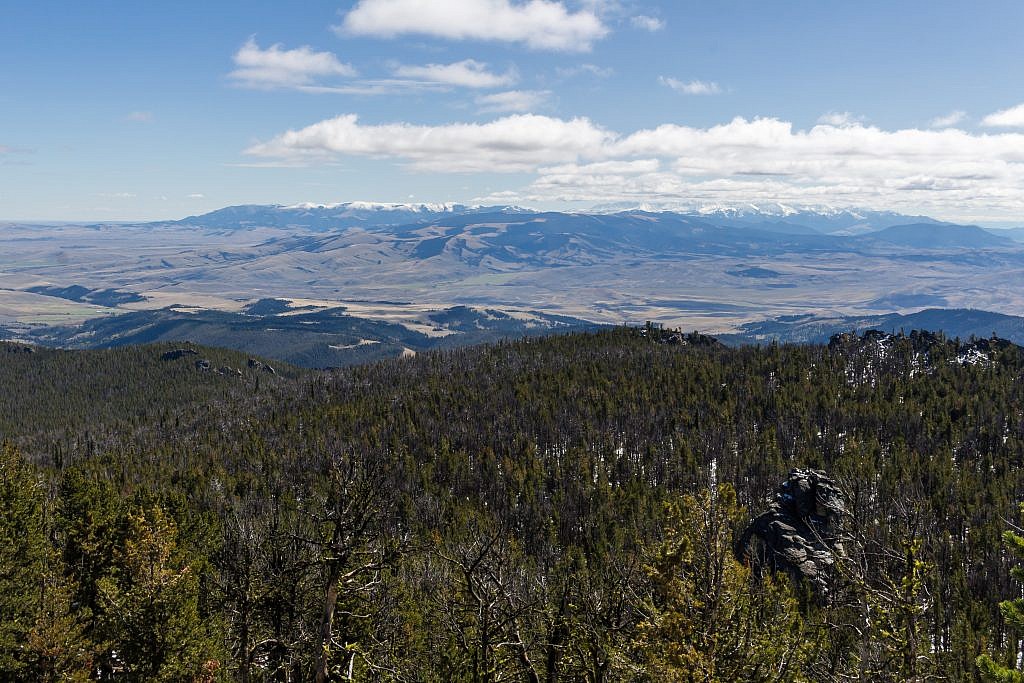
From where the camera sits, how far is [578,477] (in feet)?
583

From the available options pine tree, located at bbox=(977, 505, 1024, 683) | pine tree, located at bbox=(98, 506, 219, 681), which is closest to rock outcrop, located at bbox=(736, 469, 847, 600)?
pine tree, located at bbox=(98, 506, 219, 681)

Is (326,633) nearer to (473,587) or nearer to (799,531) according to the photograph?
(473,587)

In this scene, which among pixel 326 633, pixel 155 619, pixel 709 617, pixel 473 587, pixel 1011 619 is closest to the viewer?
pixel 1011 619

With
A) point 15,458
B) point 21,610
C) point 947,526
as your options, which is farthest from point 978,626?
Result: point 15,458

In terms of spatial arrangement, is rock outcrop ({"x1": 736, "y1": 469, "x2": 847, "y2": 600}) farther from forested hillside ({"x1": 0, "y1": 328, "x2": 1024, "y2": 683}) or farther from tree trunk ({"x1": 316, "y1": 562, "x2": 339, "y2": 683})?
tree trunk ({"x1": 316, "y1": 562, "x2": 339, "y2": 683})

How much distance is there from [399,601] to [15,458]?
40456mm

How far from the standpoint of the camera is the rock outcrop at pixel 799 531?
112 m

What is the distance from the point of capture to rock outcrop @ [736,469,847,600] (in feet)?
369

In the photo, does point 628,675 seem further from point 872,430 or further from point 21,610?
point 872,430

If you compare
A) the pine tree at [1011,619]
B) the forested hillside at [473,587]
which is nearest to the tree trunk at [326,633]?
the forested hillside at [473,587]

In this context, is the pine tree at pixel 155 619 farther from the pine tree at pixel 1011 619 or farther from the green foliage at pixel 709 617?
the pine tree at pixel 1011 619

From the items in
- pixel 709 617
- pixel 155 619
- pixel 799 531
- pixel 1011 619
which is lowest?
pixel 799 531

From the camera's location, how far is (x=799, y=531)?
120m

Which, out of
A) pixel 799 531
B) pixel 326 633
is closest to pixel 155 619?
pixel 326 633
